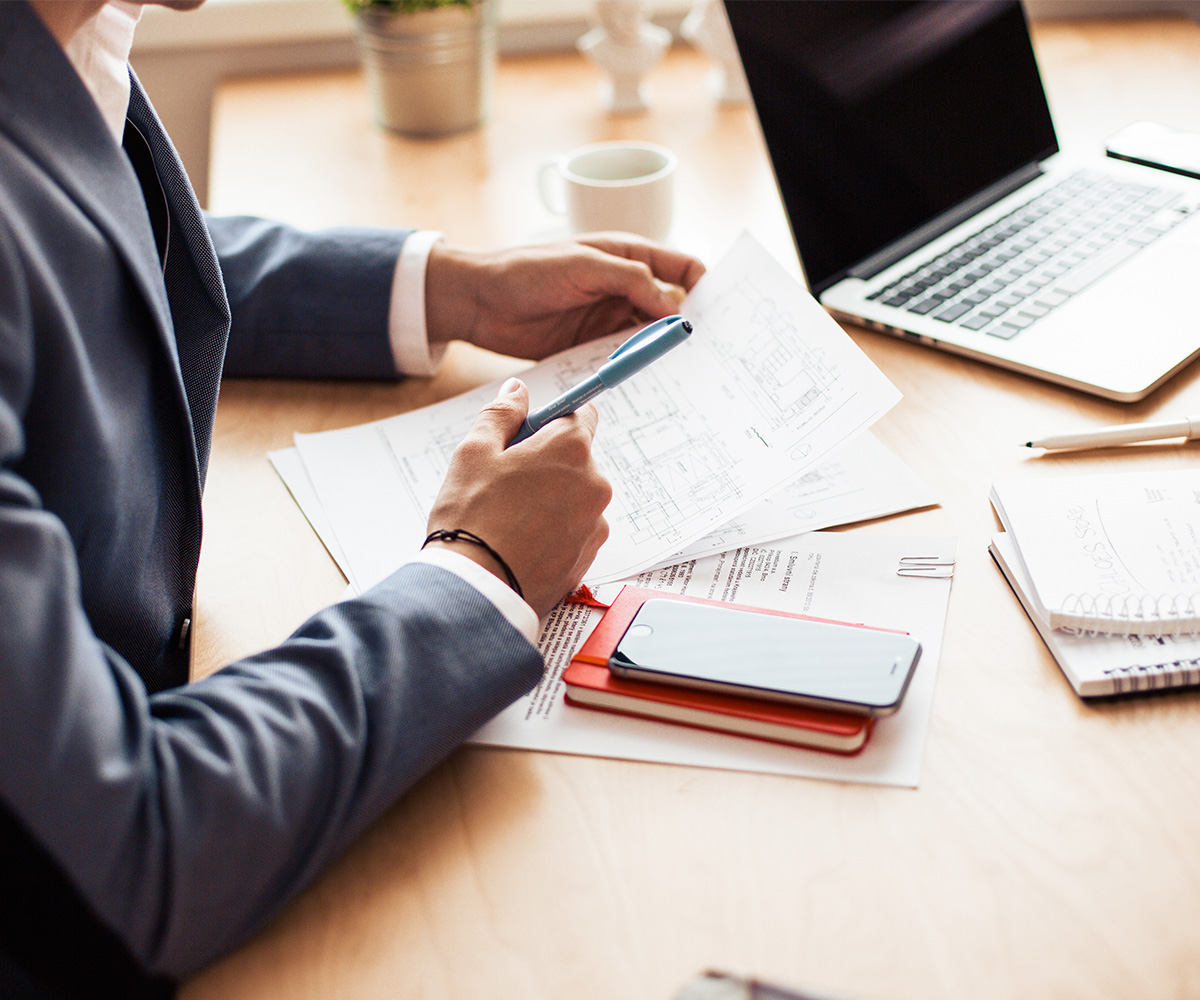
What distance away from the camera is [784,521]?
2.44ft

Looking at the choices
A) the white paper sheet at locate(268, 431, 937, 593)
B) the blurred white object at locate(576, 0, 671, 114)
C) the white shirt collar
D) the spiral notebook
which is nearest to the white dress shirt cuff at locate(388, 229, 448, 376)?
the white paper sheet at locate(268, 431, 937, 593)

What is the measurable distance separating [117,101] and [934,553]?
586 mm

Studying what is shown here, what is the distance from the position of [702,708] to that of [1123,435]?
410 millimetres

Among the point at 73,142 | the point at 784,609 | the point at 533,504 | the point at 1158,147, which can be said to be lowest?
the point at 1158,147

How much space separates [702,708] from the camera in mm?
579

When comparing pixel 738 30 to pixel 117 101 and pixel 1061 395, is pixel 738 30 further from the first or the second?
pixel 117 101

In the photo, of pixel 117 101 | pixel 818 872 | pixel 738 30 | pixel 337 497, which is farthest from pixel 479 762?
pixel 738 30

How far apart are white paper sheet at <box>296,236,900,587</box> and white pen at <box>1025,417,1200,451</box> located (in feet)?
0.51

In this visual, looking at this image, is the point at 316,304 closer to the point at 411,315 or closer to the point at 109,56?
the point at 411,315

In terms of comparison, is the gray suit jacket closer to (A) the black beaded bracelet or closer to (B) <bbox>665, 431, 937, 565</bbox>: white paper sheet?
(A) the black beaded bracelet

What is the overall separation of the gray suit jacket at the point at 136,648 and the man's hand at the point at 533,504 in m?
0.05

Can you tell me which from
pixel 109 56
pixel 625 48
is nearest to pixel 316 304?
pixel 109 56

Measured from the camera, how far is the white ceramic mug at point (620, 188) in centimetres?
105

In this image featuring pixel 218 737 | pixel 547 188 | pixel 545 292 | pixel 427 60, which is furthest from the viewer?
pixel 427 60
